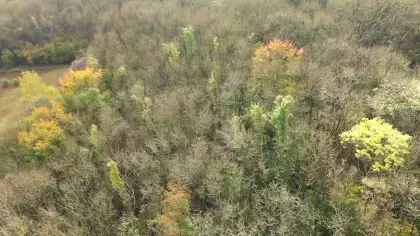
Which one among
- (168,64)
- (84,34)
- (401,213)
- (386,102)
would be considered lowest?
(84,34)

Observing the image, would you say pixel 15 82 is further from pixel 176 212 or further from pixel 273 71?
pixel 176 212

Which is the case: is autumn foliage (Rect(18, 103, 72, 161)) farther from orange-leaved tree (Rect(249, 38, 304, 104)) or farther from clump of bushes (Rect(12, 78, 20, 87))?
clump of bushes (Rect(12, 78, 20, 87))

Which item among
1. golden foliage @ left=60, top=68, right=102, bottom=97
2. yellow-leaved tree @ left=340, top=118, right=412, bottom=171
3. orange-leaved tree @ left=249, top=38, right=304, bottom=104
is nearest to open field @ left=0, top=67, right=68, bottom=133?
golden foliage @ left=60, top=68, right=102, bottom=97

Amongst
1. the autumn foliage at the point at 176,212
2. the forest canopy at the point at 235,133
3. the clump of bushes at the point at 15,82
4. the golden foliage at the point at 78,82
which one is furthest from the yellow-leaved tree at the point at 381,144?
the clump of bushes at the point at 15,82

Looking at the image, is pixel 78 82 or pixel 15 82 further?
pixel 15 82

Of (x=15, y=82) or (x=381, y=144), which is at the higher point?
(x=381, y=144)

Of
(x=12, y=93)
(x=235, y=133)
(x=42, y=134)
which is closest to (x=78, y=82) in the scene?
(x=42, y=134)

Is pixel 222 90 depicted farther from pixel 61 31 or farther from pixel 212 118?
pixel 61 31

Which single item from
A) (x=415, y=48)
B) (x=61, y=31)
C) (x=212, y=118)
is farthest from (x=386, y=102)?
(x=61, y=31)
